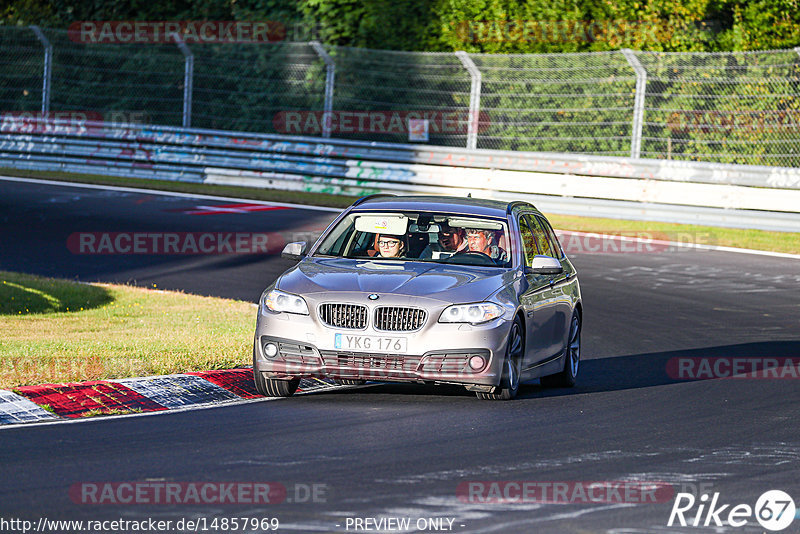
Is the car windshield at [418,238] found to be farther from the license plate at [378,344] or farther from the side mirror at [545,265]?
the license plate at [378,344]

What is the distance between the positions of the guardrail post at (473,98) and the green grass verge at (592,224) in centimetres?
247

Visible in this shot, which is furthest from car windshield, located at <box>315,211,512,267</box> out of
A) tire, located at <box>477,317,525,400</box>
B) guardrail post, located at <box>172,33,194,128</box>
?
guardrail post, located at <box>172,33,194,128</box>

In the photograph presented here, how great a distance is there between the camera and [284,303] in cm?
1014

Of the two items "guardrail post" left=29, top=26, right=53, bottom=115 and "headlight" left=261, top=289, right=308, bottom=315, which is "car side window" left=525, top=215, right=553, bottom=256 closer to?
"headlight" left=261, top=289, right=308, bottom=315

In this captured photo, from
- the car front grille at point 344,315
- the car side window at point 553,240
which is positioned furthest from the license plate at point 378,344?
the car side window at point 553,240

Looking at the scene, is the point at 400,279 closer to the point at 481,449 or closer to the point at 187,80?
the point at 481,449

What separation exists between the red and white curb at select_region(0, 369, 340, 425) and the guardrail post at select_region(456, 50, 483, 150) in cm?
1584

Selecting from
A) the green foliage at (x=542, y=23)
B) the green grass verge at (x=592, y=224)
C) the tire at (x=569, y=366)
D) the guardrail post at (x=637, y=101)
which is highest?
the green foliage at (x=542, y=23)

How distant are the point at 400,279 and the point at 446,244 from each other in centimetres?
114

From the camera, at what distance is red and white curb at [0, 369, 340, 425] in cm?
922

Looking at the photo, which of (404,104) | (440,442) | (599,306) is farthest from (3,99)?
(440,442)

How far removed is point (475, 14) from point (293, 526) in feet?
80.6

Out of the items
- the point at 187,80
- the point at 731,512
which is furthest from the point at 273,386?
the point at 187,80

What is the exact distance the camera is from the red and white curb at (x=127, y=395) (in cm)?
922
